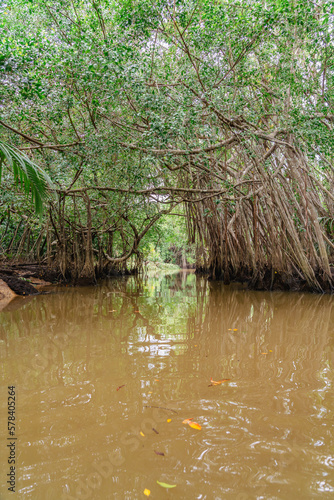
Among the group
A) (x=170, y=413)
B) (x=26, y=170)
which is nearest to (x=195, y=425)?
(x=170, y=413)

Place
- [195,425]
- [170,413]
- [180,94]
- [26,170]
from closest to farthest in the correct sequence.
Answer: [195,425]
[170,413]
[26,170]
[180,94]

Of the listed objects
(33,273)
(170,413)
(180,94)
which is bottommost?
(170,413)

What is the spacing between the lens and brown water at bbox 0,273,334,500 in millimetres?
1104

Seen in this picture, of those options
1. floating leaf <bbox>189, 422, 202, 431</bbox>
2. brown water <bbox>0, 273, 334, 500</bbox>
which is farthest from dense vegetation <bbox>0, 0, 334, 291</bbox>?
floating leaf <bbox>189, 422, 202, 431</bbox>

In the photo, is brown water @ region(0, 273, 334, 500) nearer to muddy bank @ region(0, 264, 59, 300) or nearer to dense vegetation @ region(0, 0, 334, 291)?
dense vegetation @ region(0, 0, 334, 291)

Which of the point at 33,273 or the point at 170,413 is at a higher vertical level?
the point at 33,273

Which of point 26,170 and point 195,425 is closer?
point 195,425

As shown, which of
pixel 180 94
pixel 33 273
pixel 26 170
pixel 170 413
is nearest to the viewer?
pixel 170 413

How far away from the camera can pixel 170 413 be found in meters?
1.56

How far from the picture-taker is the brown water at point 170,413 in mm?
1104

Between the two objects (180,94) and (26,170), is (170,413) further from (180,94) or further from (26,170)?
(180,94)

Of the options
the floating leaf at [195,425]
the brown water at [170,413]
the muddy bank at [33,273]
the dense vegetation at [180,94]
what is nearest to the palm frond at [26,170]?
the dense vegetation at [180,94]

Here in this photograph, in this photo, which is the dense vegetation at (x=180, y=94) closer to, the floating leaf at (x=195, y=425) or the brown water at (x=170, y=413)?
the brown water at (x=170, y=413)

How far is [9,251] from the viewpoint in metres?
11.3
